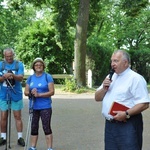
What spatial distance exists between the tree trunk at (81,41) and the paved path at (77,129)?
7002 millimetres

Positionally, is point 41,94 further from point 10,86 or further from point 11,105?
point 11,105

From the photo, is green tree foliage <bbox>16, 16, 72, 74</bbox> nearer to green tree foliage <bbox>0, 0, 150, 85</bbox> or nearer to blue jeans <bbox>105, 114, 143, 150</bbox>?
green tree foliage <bbox>0, 0, 150, 85</bbox>

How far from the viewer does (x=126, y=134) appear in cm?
437

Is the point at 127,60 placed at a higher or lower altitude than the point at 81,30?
lower

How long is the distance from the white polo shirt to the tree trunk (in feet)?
53.5

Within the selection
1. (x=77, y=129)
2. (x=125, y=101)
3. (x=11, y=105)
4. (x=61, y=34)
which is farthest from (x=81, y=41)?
(x=125, y=101)

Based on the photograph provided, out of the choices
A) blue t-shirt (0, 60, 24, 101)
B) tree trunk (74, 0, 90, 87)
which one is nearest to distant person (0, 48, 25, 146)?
blue t-shirt (0, 60, 24, 101)

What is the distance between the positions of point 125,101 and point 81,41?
651 inches

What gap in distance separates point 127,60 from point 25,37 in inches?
908

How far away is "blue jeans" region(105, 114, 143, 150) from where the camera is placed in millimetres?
4363

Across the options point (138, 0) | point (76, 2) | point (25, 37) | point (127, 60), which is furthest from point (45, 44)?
point (127, 60)

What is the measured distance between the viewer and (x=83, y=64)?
2095cm

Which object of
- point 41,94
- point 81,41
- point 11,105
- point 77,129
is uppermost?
point 81,41

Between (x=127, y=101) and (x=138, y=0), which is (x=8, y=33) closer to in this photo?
(x=138, y=0)
